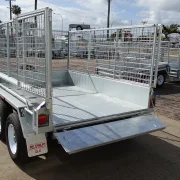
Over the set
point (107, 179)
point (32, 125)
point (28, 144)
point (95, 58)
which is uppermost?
point (95, 58)

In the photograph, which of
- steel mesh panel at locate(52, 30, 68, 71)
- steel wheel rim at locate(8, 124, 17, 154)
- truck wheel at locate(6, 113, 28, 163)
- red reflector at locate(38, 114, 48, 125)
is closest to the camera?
red reflector at locate(38, 114, 48, 125)

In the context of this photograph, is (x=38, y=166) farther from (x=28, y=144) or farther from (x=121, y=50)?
(x=121, y=50)

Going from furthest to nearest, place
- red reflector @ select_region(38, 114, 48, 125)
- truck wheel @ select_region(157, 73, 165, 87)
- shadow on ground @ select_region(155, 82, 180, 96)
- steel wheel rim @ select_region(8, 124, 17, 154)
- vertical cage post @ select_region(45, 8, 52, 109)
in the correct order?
truck wheel @ select_region(157, 73, 165, 87)
shadow on ground @ select_region(155, 82, 180, 96)
steel wheel rim @ select_region(8, 124, 17, 154)
red reflector @ select_region(38, 114, 48, 125)
vertical cage post @ select_region(45, 8, 52, 109)

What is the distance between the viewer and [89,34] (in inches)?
242

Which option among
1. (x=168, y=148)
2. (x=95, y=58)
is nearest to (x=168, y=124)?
(x=168, y=148)

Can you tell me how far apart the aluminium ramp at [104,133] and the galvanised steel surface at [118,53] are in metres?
0.78

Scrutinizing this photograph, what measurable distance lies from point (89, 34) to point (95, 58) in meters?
0.63

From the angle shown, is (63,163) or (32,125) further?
(63,163)

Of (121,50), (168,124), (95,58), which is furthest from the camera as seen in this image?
(95,58)

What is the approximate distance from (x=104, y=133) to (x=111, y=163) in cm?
75

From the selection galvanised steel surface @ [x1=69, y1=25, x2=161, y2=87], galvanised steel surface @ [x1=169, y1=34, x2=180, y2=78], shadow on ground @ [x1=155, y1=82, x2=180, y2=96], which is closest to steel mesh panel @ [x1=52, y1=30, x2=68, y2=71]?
galvanised steel surface @ [x1=69, y1=25, x2=161, y2=87]

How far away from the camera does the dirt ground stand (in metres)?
3.50

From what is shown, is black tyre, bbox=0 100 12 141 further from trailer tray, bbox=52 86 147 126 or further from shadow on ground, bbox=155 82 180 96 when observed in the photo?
shadow on ground, bbox=155 82 180 96

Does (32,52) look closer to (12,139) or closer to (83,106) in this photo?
(12,139)
